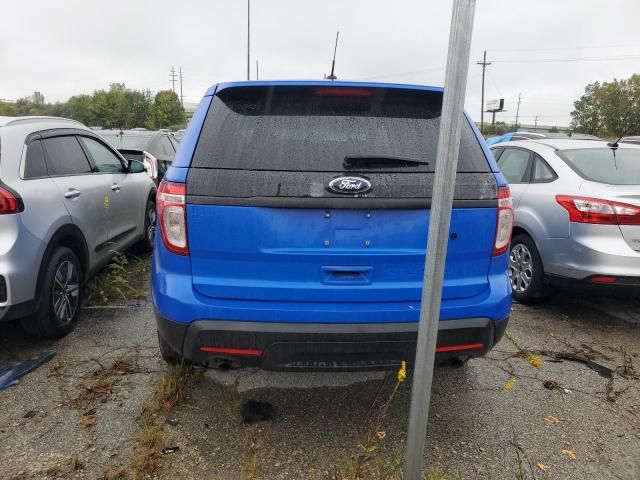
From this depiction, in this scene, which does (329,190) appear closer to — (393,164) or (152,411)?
(393,164)

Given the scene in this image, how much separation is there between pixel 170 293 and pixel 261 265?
1.52 feet

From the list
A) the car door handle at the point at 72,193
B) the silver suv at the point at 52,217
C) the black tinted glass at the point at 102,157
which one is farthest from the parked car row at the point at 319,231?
the black tinted glass at the point at 102,157

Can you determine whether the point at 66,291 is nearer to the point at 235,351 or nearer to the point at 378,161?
the point at 235,351

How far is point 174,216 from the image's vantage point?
93.2 inches

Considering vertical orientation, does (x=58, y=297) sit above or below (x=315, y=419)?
above

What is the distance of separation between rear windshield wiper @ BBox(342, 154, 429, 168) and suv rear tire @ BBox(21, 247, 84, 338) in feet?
7.86

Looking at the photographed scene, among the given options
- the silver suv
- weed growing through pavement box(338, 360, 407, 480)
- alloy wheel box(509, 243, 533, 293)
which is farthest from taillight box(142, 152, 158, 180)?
weed growing through pavement box(338, 360, 407, 480)

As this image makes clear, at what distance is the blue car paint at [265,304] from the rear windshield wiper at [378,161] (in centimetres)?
26

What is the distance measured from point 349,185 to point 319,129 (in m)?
0.36

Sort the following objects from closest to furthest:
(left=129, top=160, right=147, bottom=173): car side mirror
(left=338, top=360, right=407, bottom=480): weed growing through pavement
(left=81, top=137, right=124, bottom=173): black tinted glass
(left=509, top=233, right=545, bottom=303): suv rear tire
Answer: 1. (left=338, top=360, right=407, bottom=480): weed growing through pavement
2. (left=509, top=233, right=545, bottom=303): suv rear tire
3. (left=81, top=137, right=124, bottom=173): black tinted glass
4. (left=129, top=160, right=147, bottom=173): car side mirror

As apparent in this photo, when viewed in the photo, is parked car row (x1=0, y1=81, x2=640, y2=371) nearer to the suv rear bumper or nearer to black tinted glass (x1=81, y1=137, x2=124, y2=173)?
the suv rear bumper

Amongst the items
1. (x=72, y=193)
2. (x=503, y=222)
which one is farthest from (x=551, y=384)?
(x=72, y=193)

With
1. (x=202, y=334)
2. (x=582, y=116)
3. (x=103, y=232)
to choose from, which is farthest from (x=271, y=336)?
(x=582, y=116)

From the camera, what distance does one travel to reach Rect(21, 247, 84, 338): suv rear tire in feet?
11.5
